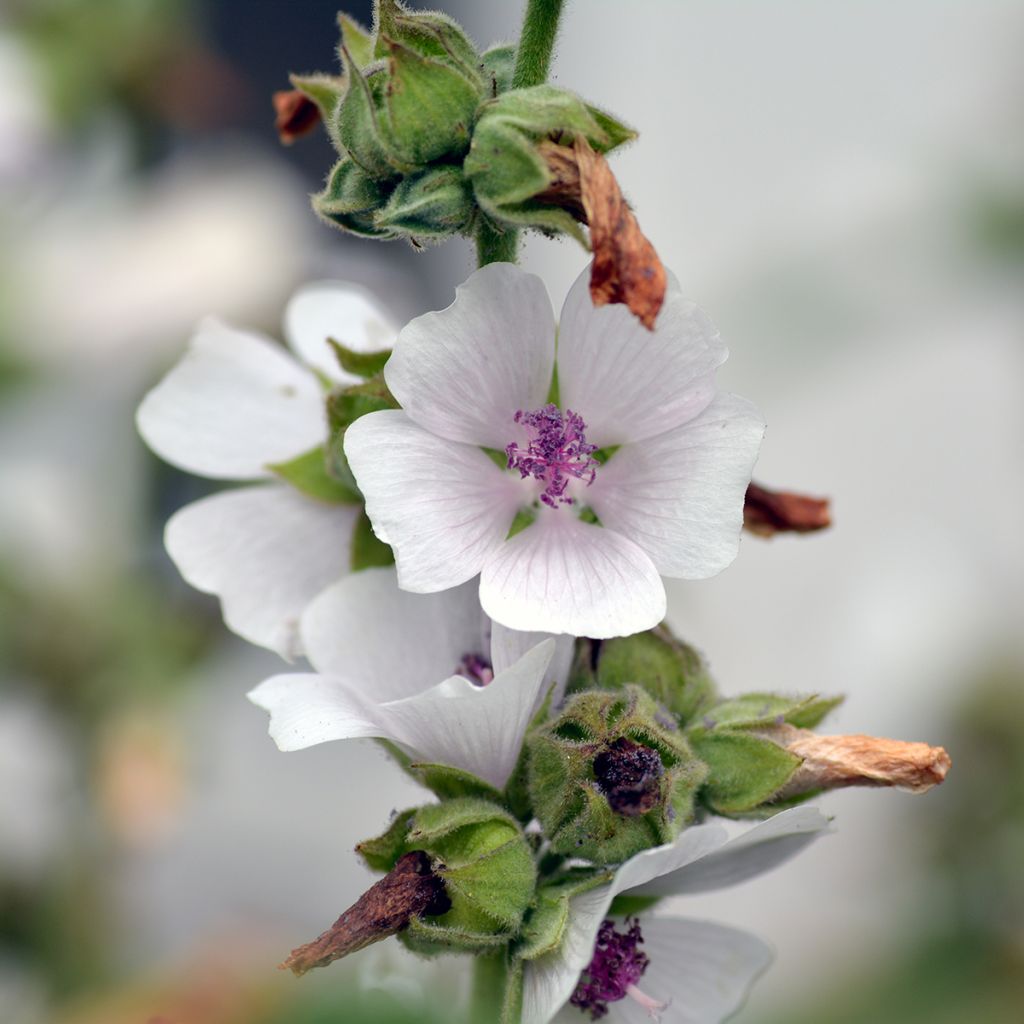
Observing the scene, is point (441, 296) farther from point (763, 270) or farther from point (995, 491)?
point (763, 270)

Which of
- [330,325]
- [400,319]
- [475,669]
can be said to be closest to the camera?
[475,669]

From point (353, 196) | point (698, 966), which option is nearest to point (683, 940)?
point (698, 966)

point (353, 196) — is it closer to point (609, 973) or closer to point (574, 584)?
point (574, 584)

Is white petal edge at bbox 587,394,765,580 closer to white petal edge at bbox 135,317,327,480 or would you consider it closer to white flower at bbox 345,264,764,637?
white flower at bbox 345,264,764,637

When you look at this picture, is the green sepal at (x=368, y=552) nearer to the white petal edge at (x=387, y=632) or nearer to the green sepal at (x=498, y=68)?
the white petal edge at (x=387, y=632)

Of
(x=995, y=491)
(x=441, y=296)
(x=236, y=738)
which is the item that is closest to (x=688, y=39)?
(x=441, y=296)

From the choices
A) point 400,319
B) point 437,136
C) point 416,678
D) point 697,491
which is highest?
point 437,136
